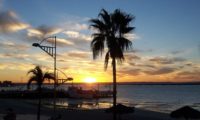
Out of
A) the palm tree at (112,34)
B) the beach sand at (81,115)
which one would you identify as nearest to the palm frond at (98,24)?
the palm tree at (112,34)

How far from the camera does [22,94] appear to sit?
128500mm

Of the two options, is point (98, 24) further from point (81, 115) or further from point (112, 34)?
point (81, 115)

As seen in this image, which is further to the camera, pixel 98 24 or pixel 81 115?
pixel 81 115

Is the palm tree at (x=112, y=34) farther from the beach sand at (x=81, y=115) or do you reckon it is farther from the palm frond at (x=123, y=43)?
the beach sand at (x=81, y=115)

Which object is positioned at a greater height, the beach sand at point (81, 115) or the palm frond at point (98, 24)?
the palm frond at point (98, 24)

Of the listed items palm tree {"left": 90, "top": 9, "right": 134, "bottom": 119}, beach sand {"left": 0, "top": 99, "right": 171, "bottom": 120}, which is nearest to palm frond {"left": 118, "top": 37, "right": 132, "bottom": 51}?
palm tree {"left": 90, "top": 9, "right": 134, "bottom": 119}

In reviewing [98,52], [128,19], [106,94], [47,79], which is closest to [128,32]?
[128,19]

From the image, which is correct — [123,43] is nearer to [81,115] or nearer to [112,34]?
[112,34]

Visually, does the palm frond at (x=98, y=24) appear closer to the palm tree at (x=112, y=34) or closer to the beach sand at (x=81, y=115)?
the palm tree at (x=112, y=34)

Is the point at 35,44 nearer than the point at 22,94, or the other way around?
the point at 35,44

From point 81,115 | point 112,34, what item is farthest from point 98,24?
point 81,115

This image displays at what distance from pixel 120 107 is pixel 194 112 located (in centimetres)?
872

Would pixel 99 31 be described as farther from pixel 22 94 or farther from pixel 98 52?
pixel 22 94

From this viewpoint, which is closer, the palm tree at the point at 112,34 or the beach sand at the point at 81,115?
the palm tree at the point at 112,34
